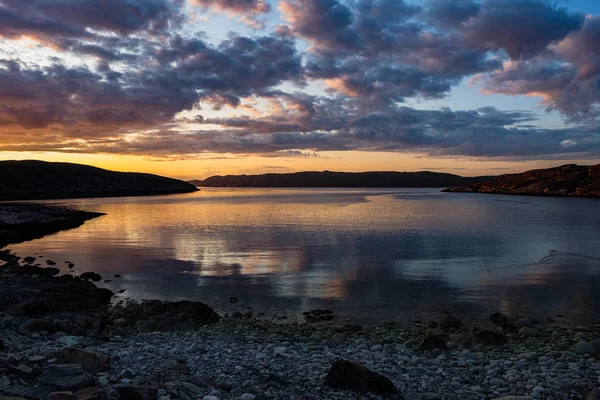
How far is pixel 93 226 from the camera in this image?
70000mm

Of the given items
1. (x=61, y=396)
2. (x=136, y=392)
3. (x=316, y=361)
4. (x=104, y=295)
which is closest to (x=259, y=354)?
(x=316, y=361)

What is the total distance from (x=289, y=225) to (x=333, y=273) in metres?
37.6

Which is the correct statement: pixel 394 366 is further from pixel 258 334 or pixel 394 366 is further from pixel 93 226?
pixel 93 226

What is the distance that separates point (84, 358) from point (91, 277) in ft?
70.2

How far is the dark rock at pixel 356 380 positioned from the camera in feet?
34.4

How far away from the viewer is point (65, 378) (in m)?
9.64

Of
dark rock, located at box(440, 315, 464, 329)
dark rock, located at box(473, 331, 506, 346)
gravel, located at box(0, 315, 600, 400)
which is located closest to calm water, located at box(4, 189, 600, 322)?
dark rock, located at box(440, 315, 464, 329)

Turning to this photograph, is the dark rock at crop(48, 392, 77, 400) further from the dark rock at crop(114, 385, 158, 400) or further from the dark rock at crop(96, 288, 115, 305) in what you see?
the dark rock at crop(96, 288, 115, 305)

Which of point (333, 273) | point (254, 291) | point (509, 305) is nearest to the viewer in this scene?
point (509, 305)

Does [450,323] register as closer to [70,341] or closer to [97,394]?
[70,341]

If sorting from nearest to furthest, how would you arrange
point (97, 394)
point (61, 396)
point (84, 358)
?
1. point (61, 396)
2. point (97, 394)
3. point (84, 358)

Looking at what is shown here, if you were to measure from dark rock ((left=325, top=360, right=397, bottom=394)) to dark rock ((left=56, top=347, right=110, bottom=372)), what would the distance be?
5.80 meters

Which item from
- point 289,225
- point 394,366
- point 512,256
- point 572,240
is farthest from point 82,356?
point 289,225

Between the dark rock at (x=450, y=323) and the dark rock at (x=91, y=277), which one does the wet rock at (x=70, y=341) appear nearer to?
the dark rock at (x=450, y=323)
